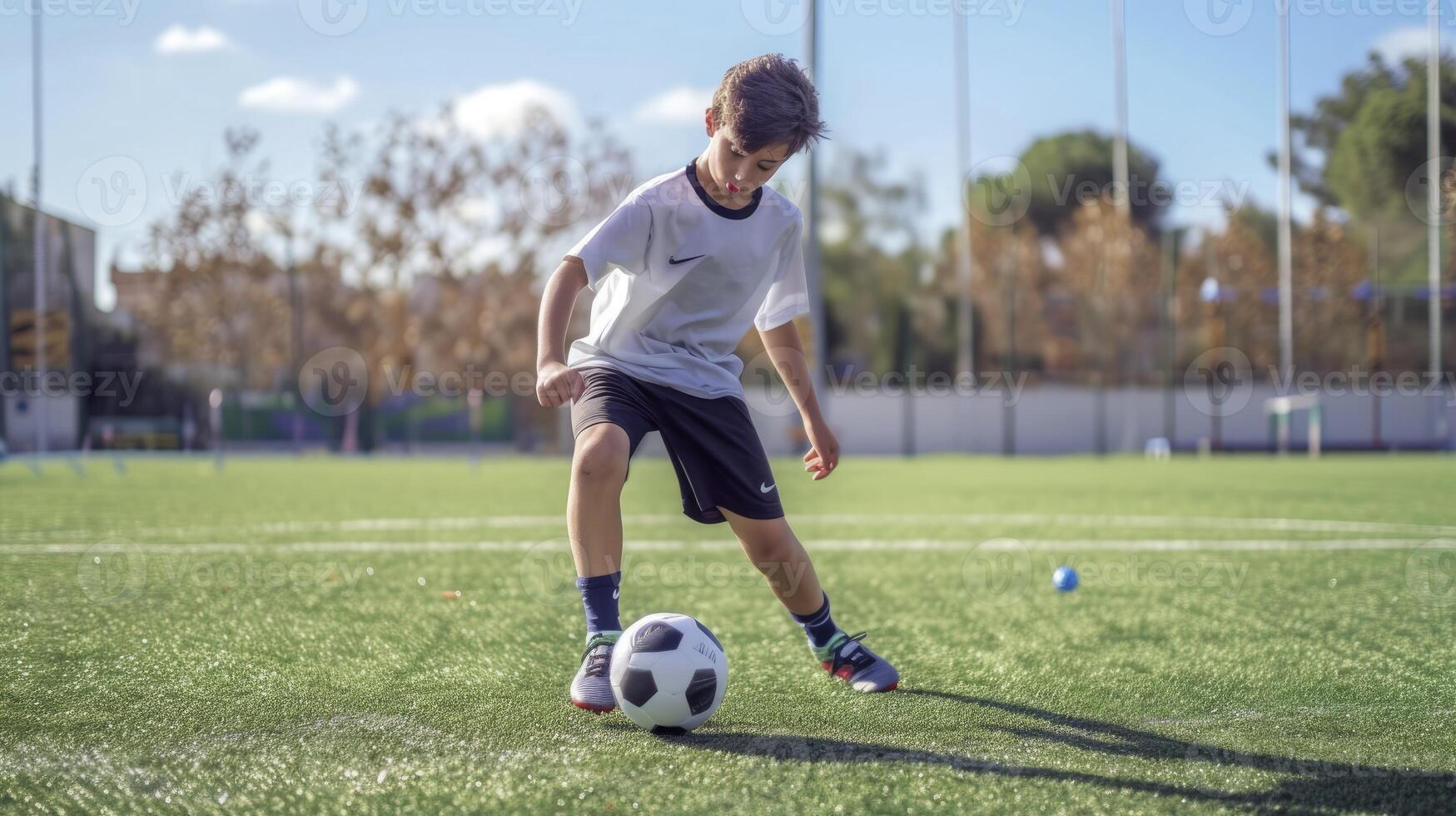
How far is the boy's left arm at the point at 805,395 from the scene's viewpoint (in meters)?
3.06

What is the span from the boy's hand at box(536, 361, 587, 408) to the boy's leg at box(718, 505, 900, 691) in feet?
1.82

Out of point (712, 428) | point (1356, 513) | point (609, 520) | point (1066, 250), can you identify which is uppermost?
point (1066, 250)

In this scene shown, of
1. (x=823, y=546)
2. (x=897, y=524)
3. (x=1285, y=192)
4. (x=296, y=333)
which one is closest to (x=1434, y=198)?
(x=1285, y=192)

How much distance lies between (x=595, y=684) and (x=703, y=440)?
2.10 ft

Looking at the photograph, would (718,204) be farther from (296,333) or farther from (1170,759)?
(296,333)

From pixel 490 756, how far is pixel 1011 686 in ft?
4.43

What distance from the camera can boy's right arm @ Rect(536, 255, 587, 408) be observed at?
243 centimetres

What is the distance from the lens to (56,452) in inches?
539

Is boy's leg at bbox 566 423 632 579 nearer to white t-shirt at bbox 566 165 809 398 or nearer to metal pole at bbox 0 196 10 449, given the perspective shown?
white t-shirt at bbox 566 165 809 398

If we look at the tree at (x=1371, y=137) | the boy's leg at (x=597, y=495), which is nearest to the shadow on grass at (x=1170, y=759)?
Answer: the boy's leg at (x=597, y=495)

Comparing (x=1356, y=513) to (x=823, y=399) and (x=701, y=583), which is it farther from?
(x=823, y=399)

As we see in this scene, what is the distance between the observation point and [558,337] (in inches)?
102

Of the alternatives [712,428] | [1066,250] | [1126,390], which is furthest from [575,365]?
[1066,250]

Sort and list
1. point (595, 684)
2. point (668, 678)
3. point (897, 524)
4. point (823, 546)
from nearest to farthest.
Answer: point (668, 678) < point (595, 684) < point (823, 546) < point (897, 524)
